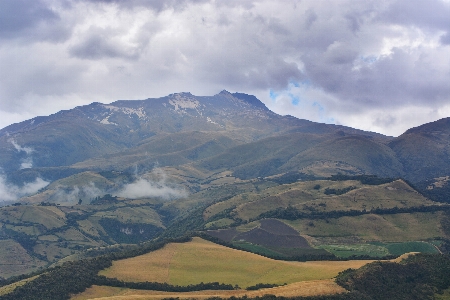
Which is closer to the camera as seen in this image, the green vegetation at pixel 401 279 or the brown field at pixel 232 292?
the brown field at pixel 232 292

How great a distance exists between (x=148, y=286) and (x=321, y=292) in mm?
69177

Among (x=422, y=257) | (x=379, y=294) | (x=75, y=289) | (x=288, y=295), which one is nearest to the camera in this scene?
(x=288, y=295)

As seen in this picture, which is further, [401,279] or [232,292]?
[401,279]

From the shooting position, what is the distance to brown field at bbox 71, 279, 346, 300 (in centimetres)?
16238

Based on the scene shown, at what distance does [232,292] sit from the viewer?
179m

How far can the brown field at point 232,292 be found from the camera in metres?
162

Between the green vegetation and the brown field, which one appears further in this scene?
the green vegetation

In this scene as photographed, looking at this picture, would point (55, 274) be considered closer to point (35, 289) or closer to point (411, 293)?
point (35, 289)

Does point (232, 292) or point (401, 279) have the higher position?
point (401, 279)

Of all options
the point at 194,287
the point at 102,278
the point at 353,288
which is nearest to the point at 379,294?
the point at 353,288

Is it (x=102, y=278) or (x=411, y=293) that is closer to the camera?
(x=411, y=293)

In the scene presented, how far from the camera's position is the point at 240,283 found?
198000 mm

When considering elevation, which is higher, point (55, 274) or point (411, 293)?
point (55, 274)

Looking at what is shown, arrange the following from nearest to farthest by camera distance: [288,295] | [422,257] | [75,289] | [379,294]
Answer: [288,295] → [379,294] → [75,289] → [422,257]
